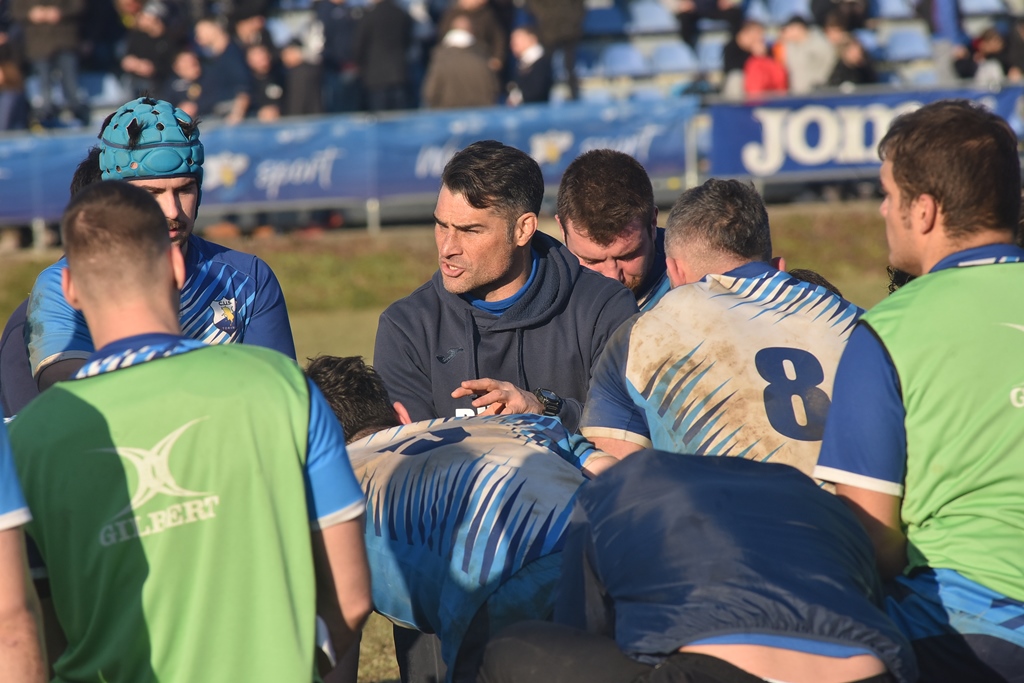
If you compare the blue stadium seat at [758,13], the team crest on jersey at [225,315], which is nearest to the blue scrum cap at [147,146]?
the team crest on jersey at [225,315]

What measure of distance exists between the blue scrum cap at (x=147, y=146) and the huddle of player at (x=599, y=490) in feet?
1.77

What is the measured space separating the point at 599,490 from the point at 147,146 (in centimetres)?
207

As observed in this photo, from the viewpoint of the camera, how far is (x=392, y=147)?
14.9 meters

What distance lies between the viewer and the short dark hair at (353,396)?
13.6 feet

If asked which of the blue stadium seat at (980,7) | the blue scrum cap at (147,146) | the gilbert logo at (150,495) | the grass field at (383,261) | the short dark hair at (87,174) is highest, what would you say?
the blue stadium seat at (980,7)

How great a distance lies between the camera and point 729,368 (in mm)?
3355

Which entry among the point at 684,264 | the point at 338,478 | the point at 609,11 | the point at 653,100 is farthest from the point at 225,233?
the point at 338,478

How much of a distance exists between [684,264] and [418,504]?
1.20m

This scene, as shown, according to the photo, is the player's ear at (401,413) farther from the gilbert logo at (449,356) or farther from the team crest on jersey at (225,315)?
the team crest on jersey at (225,315)

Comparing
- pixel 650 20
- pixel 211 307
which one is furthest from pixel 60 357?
pixel 650 20

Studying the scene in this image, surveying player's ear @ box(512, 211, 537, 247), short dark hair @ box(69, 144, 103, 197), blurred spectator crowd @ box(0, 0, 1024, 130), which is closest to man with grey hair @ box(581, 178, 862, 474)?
player's ear @ box(512, 211, 537, 247)

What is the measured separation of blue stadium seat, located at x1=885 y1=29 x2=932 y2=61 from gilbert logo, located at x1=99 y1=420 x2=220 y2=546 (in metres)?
17.6

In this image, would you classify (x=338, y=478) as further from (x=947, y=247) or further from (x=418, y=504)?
(x=947, y=247)

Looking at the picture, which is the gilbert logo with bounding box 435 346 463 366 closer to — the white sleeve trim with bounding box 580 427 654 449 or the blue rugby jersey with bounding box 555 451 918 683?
the white sleeve trim with bounding box 580 427 654 449
